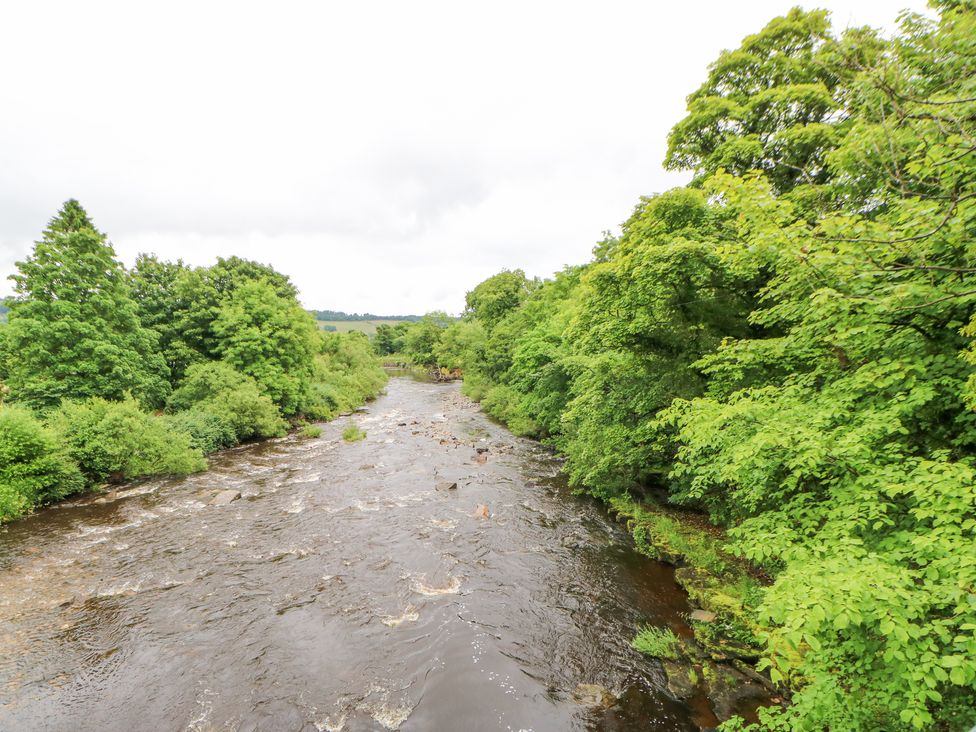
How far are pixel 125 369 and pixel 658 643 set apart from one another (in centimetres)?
2542

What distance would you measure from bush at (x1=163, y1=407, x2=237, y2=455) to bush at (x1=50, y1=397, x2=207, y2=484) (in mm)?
1661

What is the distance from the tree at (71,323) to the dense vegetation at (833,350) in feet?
75.5

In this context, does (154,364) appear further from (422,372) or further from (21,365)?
(422,372)

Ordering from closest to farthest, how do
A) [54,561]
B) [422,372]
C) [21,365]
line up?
[54,561] → [21,365] → [422,372]

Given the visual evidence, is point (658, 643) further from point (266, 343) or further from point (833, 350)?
point (266, 343)

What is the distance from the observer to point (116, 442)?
16953 mm

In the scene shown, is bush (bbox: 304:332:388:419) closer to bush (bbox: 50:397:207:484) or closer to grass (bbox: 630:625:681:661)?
bush (bbox: 50:397:207:484)

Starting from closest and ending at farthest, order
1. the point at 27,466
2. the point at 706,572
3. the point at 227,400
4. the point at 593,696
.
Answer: the point at 593,696 → the point at 706,572 → the point at 27,466 → the point at 227,400

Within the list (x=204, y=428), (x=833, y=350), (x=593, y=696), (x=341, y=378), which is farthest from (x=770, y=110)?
(x=341, y=378)

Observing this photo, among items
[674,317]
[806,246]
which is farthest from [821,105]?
[806,246]

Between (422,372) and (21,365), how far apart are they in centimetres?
5840


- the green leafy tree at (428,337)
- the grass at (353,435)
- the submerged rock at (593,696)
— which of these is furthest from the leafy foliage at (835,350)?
the green leafy tree at (428,337)

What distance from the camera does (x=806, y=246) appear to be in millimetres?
5648

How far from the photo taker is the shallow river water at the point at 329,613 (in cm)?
748
